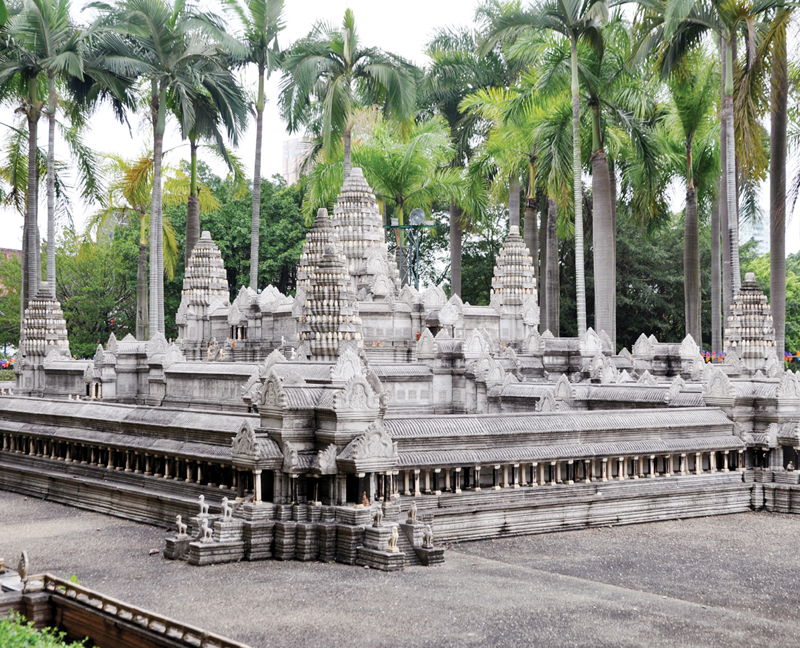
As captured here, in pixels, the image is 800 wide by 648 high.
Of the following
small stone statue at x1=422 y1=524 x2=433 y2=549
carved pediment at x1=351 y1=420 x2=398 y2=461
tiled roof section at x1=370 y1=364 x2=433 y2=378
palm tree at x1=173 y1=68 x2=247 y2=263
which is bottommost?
small stone statue at x1=422 y1=524 x2=433 y2=549

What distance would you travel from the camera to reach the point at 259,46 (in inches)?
1736

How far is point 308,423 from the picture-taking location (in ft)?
49.9

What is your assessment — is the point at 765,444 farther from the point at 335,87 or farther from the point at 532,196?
the point at 532,196

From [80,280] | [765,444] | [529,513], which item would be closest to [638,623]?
[529,513]

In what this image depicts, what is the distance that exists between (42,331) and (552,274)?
2495 cm

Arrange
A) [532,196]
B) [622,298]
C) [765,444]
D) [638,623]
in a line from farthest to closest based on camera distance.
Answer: [622,298] < [532,196] < [765,444] < [638,623]

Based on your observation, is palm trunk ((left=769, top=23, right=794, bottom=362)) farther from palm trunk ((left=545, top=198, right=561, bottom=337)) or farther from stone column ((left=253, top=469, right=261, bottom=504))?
palm trunk ((left=545, top=198, right=561, bottom=337))

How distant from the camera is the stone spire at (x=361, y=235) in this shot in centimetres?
3644

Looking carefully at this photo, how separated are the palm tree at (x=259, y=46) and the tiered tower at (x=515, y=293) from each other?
1095 cm

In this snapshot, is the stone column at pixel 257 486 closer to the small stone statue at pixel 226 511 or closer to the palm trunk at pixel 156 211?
the small stone statue at pixel 226 511

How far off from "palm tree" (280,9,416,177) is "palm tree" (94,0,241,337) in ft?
9.90

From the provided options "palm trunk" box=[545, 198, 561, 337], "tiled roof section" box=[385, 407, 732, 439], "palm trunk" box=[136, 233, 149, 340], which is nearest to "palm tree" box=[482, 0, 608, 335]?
"palm trunk" box=[545, 198, 561, 337]

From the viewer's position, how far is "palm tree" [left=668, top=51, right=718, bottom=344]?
135ft

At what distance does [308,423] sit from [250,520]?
5.51 feet
